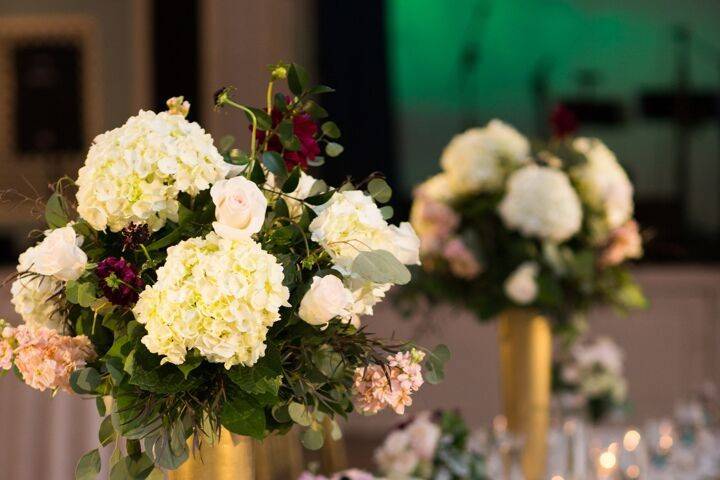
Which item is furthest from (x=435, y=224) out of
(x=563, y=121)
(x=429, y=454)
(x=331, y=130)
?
(x=331, y=130)

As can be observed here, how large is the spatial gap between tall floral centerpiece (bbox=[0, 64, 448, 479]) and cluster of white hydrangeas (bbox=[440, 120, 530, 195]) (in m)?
1.33

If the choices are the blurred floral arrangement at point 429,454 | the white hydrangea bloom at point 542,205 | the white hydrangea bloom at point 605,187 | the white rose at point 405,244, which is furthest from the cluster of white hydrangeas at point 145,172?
the white hydrangea bloom at point 605,187

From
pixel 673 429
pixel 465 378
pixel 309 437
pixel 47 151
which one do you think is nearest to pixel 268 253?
pixel 309 437

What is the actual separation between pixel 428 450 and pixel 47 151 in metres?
4.73

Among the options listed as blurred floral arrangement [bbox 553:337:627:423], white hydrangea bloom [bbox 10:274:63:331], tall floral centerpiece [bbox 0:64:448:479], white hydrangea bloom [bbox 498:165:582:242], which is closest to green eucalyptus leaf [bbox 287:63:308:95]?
tall floral centerpiece [bbox 0:64:448:479]

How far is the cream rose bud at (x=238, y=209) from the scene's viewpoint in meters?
1.07

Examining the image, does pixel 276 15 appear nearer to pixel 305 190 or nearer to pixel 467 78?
pixel 467 78

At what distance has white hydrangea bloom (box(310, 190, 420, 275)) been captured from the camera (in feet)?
3.79

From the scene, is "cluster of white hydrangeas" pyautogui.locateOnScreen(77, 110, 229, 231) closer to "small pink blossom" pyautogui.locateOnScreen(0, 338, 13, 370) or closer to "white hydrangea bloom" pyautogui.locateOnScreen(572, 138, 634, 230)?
"small pink blossom" pyautogui.locateOnScreen(0, 338, 13, 370)

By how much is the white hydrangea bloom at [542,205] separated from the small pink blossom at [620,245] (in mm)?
103

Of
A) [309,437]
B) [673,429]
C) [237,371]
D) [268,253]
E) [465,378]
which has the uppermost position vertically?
[268,253]

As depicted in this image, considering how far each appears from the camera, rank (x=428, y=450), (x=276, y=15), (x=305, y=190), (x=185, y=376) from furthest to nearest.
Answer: (x=276, y=15), (x=428, y=450), (x=305, y=190), (x=185, y=376)

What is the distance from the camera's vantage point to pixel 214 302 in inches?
41.5

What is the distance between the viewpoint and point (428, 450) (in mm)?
2018
